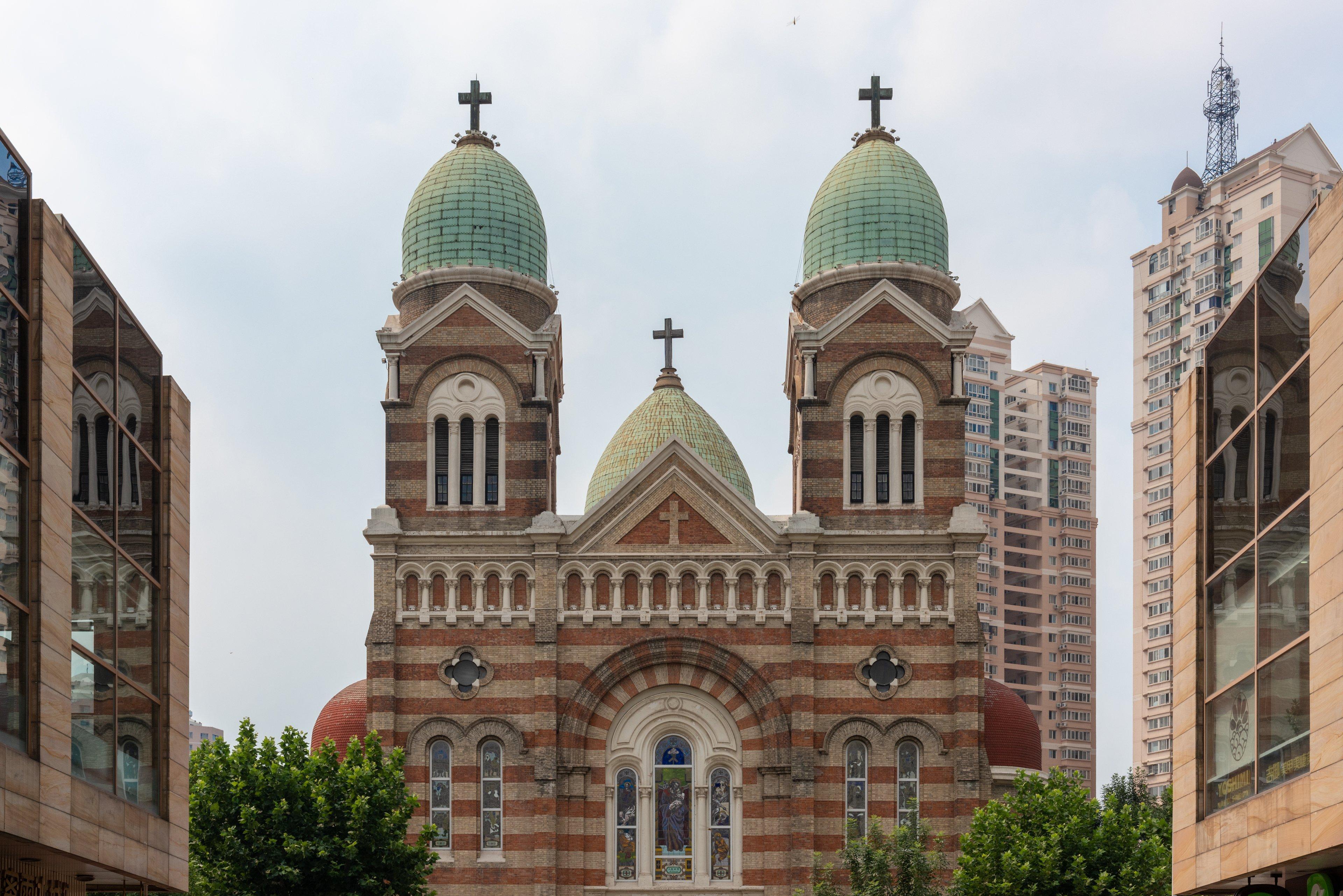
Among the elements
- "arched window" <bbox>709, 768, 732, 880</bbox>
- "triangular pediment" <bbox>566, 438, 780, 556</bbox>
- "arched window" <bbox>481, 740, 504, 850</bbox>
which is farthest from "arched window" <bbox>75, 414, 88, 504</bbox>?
"arched window" <bbox>709, 768, 732, 880</bbox>

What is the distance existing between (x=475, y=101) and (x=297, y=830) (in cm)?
2447

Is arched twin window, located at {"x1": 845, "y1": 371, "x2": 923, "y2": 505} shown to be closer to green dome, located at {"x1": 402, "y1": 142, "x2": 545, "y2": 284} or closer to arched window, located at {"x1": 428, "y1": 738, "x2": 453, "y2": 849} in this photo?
green dome, located at {"x1": 402, "y1": 142, "x2": 545, "y2": 284}

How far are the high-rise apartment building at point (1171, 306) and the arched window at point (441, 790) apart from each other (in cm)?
6370

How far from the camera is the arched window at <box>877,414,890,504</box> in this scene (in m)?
50.0

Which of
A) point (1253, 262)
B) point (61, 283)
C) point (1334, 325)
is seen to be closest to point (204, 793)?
point (61, 283)

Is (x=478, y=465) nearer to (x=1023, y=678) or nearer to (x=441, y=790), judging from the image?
(x=441, y=790)

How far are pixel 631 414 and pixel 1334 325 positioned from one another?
40.6m

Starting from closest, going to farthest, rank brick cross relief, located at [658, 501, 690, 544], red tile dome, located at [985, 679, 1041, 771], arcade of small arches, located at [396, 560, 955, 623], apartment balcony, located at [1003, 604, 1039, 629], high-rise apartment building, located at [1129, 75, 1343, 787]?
arcade of small arches, located at [396, 560, 955, 623] < brick cross relief, located at [658, 501, 690, 544] < red tile dome, located at [985, 679, 1041, 771] < high-rise apartment building, located at [1129, 75, 1343, 787] < apartment balcony, located at [1003, 604, 1039, 629]

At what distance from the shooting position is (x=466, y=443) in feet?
166

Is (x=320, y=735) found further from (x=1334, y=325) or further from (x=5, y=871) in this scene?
(x=1334, y=325)

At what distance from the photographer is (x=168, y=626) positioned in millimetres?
32781

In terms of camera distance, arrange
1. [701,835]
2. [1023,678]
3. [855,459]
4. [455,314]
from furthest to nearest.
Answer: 1. [1023,678]
2. [455,314]
3. [855,459]
4. [701,835]

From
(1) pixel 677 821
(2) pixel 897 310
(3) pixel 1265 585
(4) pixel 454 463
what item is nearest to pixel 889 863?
(1) pixel 677 821

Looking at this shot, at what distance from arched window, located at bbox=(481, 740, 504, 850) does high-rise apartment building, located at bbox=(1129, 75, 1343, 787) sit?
6297 cm
